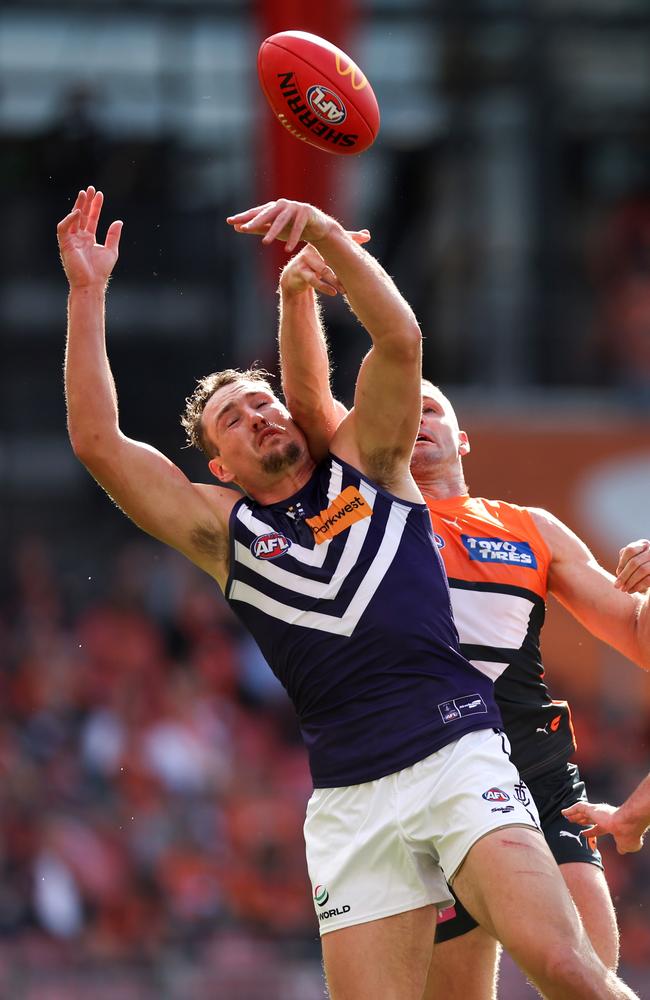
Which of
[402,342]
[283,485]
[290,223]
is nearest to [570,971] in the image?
[283,485]

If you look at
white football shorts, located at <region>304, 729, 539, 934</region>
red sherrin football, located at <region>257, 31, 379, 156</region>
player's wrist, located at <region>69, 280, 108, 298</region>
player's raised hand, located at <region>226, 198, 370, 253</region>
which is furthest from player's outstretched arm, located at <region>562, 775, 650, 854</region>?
red sherrin football, located at <region>257, 31, 379, 156</region>

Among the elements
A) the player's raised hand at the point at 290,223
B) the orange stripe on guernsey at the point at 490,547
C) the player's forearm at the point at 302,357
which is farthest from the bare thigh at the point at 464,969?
the player's raised hand at the point at 290,223

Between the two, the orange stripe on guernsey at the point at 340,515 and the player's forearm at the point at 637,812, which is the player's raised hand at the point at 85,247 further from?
the player's forearm at the point at 637,812

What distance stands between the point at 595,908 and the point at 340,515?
156cm

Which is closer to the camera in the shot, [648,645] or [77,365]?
[77,365]

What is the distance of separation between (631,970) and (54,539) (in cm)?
663

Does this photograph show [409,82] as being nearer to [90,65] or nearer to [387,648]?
[90,65]

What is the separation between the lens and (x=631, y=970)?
9.52 meters

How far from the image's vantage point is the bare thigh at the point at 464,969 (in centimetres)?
515

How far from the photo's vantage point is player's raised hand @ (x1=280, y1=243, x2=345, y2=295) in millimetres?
4969

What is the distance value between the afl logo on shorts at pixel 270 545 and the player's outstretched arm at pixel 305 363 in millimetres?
393

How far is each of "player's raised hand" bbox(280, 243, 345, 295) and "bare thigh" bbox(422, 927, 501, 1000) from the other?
86.3 inches

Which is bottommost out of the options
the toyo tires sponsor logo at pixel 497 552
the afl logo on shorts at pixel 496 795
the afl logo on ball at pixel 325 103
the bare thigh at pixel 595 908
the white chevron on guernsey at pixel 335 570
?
the bare thigh at pixel 595 908

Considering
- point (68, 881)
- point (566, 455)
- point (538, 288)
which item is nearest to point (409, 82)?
point (538, 288)
